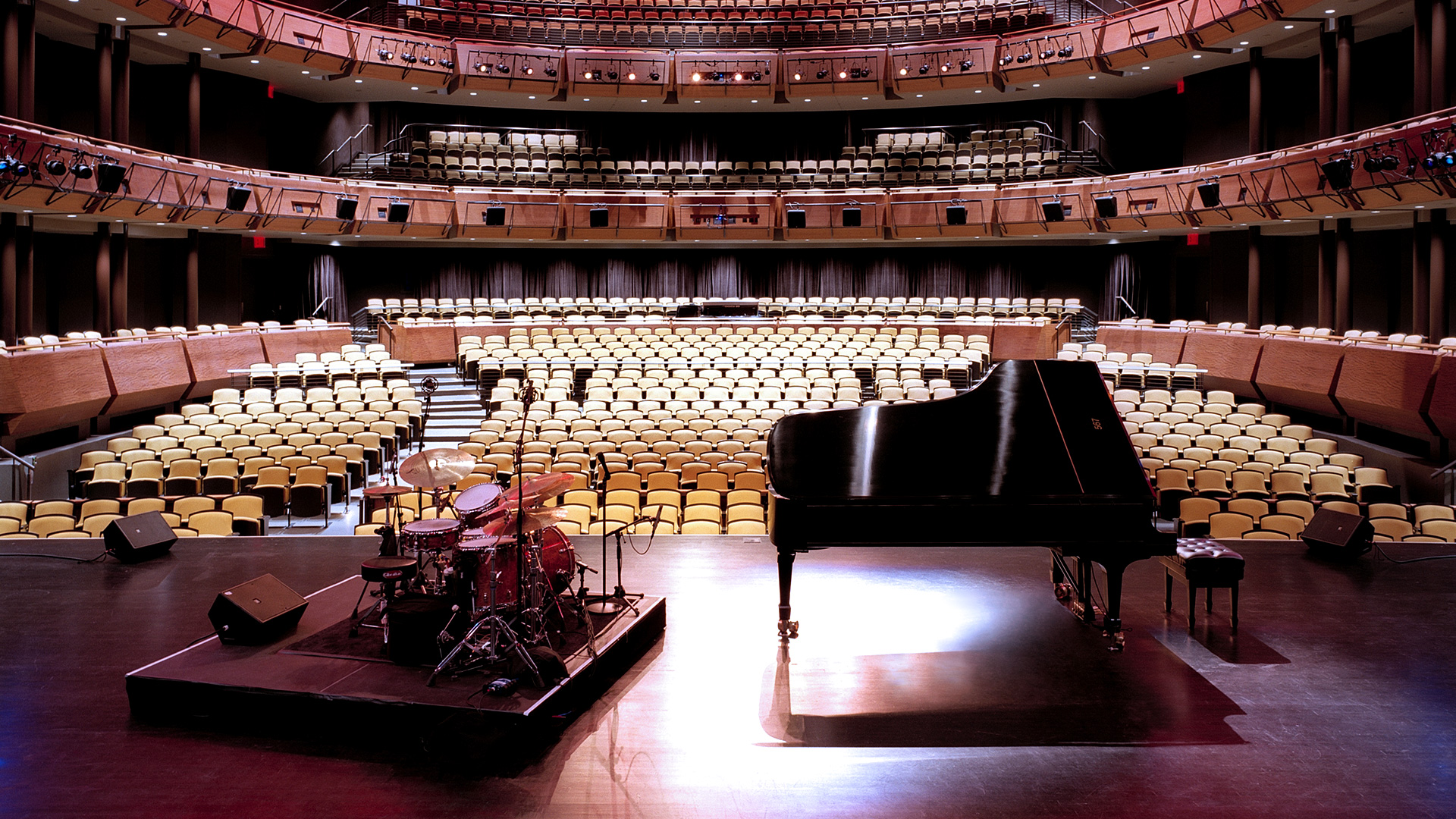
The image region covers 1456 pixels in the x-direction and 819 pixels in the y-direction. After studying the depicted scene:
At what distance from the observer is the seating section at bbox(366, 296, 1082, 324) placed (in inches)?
667

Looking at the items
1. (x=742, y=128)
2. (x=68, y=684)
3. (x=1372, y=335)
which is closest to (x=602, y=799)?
(x=68, y=684)

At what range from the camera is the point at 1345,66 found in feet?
44.5

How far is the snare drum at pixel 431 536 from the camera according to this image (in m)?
3.89

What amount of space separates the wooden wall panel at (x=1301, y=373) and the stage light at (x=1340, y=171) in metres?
2.05

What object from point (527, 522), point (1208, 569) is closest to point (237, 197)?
point (527, 522)

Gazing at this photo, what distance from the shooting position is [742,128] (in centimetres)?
2130

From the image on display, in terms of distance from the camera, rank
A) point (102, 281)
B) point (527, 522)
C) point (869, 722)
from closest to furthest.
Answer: point (869, 722)
point (527, 522)
point (102, 281)

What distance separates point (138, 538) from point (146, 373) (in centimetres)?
677

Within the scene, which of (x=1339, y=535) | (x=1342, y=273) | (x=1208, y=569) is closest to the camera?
(x=1208, y=569)

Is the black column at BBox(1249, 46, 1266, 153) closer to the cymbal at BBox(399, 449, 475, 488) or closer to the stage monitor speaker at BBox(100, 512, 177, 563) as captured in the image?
the cymbal at BBox(399, 449, 475, 488)

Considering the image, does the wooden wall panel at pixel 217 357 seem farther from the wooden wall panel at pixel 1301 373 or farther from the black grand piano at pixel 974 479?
the wooden wall panel at pixel 1301 373

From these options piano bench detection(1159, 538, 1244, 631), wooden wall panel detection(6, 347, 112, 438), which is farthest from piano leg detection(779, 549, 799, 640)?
wooden wall panel detection(6, 347, 112, 438)

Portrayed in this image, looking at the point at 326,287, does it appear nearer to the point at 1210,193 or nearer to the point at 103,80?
the point at 103,80

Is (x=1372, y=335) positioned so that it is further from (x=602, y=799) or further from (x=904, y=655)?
(x=602, y=799)
